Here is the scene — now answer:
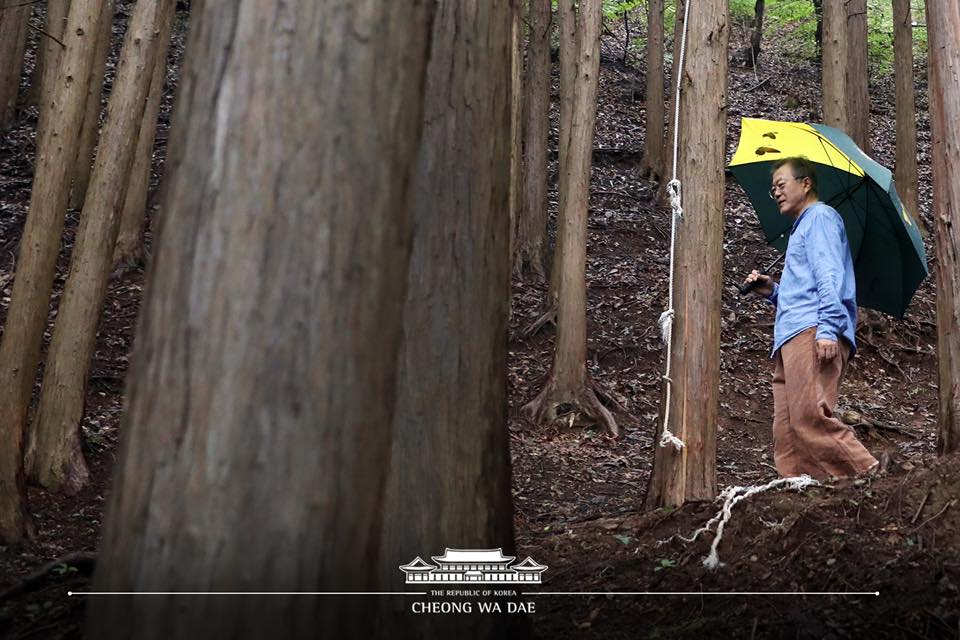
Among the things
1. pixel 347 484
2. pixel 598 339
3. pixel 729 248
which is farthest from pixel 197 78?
pixel 729 248

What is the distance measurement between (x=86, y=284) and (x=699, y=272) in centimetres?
439

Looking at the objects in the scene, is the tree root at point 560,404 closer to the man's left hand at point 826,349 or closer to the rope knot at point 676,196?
the man's left hand at point 826,349

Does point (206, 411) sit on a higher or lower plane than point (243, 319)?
lower

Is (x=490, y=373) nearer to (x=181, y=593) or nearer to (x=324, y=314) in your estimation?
(x=324, y=314)

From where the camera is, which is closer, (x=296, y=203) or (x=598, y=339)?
(x=296, y=203)

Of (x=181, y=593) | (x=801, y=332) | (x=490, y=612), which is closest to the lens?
(x=181, y=593)

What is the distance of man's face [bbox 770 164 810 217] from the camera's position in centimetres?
516

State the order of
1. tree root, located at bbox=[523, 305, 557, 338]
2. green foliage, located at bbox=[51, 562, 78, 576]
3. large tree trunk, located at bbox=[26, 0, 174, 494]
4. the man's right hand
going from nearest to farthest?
1. green foliage, located at bbox=[51, 562, 78, 576]
2. the man's right hand
3. large tree trunk, located at bbox=[26, 0, 174, 494]
4. tree root, located at bbox=[523, 305, 557, 338]

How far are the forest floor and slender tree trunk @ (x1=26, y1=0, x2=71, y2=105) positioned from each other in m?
0.60

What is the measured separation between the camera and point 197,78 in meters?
1.94

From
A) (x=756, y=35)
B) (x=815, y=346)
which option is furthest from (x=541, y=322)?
(x=756, y=35)

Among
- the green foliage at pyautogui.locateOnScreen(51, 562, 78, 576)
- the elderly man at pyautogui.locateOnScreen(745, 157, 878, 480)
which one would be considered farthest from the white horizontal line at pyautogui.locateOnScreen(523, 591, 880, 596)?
the green foliage at pyautogui.locateOnScreen(51, 562, 78, 576)

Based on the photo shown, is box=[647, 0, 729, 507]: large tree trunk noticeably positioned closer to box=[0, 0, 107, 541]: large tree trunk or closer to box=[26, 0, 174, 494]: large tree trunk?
box=[0, 0, 107, 541]: large tree trunk

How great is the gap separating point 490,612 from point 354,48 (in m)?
1.97
